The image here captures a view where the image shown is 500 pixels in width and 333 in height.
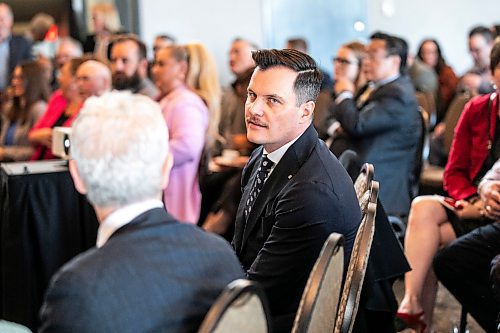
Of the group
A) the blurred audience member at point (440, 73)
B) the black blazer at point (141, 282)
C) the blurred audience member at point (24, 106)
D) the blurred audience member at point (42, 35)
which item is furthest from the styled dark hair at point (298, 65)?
the blurred audience member at point (42, 35)

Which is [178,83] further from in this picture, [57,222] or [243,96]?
[57,222]

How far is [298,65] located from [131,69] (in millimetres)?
2802

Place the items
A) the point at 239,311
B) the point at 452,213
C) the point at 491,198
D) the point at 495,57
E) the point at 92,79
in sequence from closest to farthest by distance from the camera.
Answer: the point at 239,311, the point at 491,198, the point at 495,57, the point at 452,213, the point at 92,79

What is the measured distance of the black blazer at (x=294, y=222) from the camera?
218cm

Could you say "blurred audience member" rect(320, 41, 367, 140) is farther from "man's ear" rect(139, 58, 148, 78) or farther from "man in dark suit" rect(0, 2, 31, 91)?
"man in dark suit" rect(0, 2, 31, 91)

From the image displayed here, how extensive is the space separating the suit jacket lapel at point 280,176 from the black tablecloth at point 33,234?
1.60 m

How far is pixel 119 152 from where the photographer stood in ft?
4.80

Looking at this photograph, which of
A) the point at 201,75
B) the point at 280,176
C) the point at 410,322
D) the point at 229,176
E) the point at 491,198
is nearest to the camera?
the point at 280,176

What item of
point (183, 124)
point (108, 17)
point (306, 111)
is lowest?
point (183, 124)

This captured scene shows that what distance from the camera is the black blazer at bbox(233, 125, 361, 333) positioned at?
218cm

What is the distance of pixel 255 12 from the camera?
27.3 ft

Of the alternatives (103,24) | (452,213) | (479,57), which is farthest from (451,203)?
(103,24)

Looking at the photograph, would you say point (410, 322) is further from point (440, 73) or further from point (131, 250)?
point (440, 73)

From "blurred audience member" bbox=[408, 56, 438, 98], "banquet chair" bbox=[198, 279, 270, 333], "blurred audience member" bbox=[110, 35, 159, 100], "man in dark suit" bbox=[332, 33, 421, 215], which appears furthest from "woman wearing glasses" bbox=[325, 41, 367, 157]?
"banquet chair" bbox=[198, 279, 270, 333]
